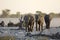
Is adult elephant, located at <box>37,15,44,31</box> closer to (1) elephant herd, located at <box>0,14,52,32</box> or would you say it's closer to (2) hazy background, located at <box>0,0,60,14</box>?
(1) elephant herd, located at <box>0,14,52,32</box>

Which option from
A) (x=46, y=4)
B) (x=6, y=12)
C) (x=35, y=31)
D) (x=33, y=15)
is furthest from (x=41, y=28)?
(x=6, y=12)

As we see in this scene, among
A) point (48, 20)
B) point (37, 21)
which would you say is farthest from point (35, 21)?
point (48, 20)

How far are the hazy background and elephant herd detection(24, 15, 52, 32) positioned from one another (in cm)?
9

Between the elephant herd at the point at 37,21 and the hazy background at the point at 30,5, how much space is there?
0.30 feet

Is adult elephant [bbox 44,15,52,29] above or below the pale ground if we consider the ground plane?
above

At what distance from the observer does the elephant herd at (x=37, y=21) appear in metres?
2.03

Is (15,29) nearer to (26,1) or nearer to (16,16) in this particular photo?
(16,16)

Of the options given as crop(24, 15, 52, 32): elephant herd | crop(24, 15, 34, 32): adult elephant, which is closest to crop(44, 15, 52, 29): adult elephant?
crop(24, 15, 52, 32): elephant herd

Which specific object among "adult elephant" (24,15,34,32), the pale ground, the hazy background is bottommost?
the pale ground

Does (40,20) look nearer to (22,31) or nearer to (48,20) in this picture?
(48,20)

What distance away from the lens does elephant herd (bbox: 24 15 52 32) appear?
6.65 feet

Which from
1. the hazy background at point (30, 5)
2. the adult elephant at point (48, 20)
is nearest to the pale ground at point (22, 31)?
the adult elephant at point (48, 20)

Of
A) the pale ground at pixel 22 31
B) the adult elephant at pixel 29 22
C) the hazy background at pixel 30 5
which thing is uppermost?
the hazy background at pixel 30 5

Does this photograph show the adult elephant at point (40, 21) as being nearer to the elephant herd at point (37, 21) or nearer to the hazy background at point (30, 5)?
the elephant herd at point (37, 21)
